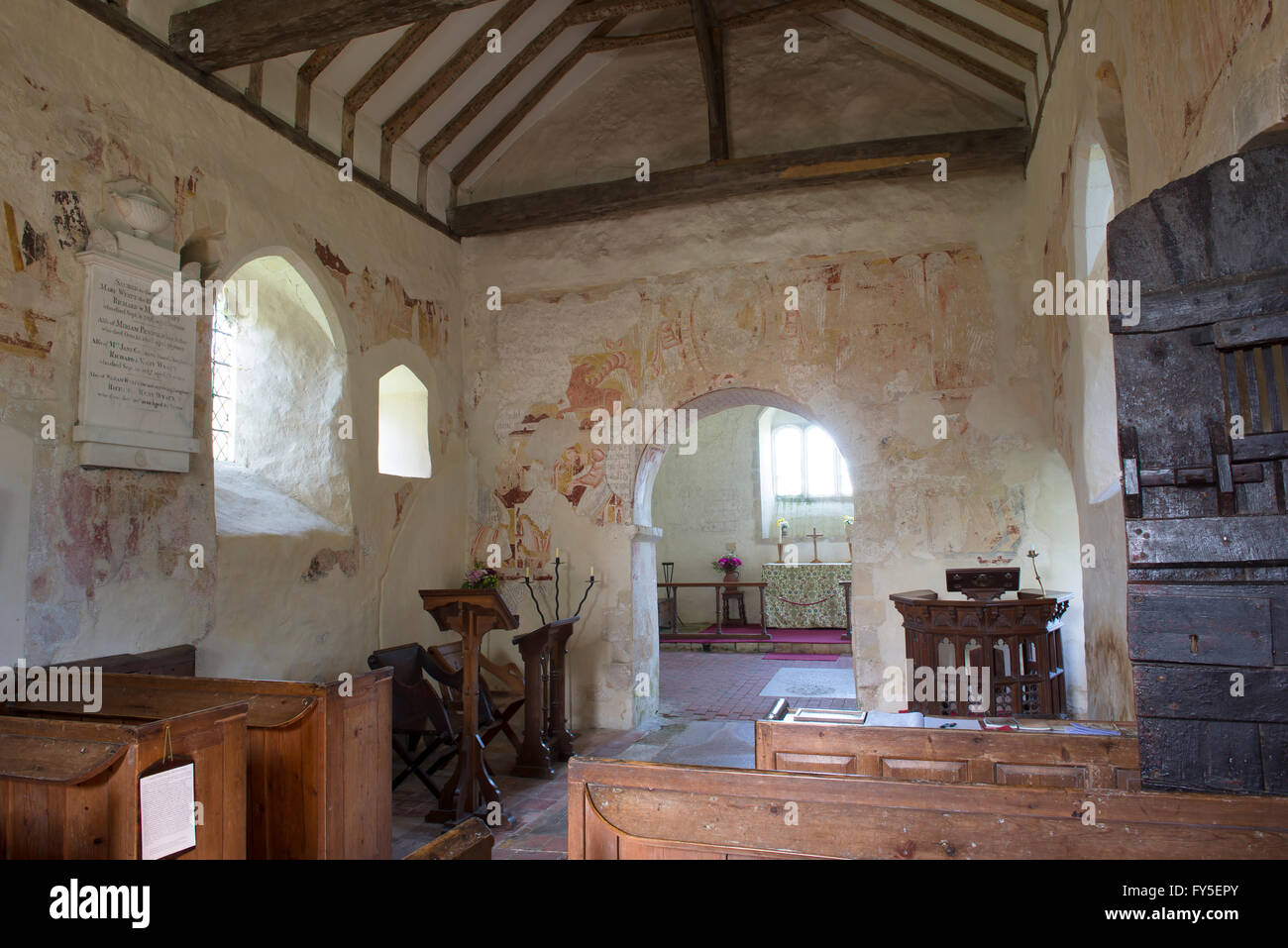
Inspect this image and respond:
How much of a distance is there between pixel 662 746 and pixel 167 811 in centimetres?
498

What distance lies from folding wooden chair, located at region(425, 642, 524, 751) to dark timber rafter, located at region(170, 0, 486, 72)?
4127mm

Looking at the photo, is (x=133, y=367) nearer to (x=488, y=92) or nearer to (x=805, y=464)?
(x=488, y=92)

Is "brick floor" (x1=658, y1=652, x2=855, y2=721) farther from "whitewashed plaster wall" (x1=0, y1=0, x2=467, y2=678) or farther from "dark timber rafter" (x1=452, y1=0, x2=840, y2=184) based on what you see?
"dark timber rafter" (x1=452, y1=0, x2=840, y2=184)

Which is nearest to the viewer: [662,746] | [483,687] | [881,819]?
[881,819]

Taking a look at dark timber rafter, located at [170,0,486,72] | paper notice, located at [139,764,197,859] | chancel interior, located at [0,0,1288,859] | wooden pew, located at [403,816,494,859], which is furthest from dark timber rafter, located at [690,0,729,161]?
wooden pew, located at [403,816,494,859]

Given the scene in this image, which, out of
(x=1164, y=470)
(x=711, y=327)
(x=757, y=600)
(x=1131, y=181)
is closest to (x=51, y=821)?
(x=1164, y=470)

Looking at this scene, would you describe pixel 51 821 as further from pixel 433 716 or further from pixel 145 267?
pixel 145 267

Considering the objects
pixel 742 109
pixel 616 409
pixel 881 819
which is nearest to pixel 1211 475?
pixel 881 819

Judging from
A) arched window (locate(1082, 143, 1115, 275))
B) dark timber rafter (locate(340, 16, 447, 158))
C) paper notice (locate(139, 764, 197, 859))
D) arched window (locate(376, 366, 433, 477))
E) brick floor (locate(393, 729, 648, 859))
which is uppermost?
dark timber rafter (locate(340, 16, 447, 158))

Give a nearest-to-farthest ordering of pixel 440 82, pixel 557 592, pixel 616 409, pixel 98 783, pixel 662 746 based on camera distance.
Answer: pixel 98 783 < pixel 662 746 < pixel 440 82 < pixel 557 592 < pixel 616 409

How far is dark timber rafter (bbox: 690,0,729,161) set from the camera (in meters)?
7.45

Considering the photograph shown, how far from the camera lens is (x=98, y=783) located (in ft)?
7.62

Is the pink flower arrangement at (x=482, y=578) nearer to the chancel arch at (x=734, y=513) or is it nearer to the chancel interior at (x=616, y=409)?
the chancel interior at (x=616, y=409)

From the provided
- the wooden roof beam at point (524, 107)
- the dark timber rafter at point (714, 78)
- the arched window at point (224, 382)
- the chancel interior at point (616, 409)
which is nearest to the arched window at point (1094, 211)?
the chancel interior at point (616, 409)
